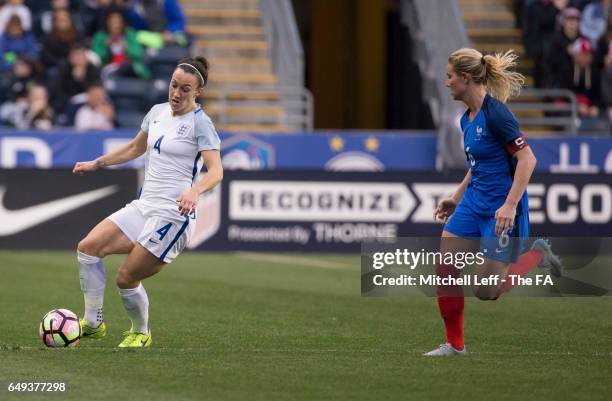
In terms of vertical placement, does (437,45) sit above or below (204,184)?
above

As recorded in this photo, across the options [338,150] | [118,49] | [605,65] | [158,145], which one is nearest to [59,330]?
[158,145]

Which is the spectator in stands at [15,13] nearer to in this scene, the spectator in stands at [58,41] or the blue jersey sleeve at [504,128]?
the spectator in stands at [58,41]

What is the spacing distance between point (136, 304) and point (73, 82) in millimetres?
13397

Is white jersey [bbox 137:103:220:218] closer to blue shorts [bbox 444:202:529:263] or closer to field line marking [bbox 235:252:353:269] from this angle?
blue shorts [bbox 444:202:529:263]

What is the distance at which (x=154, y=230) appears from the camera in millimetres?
9195

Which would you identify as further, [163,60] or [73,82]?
[163,60]

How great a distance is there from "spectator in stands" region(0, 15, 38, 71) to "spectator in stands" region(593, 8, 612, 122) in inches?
399

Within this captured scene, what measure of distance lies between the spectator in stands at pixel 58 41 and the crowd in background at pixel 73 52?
0.06 feet

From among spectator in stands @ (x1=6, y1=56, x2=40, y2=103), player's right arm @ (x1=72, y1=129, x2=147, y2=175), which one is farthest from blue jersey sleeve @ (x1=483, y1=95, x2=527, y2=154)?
spectator in stands @ (x1=6, y1=56, x2=40, y2=103)

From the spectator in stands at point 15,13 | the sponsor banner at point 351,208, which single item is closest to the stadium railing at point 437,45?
the sponsor banner at point 351,208

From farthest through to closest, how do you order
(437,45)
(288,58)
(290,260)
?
(288,58)
(437,45)
(290,260)

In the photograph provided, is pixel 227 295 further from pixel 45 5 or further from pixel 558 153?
pixel 45 5

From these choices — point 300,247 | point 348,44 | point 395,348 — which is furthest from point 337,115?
point 395,348

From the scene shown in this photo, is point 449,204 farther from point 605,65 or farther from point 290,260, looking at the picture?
point 605,65
